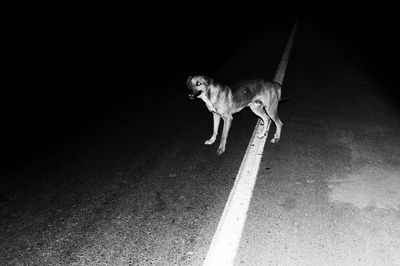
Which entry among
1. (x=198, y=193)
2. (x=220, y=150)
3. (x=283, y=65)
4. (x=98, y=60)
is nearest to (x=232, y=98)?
(x=220, y=150)

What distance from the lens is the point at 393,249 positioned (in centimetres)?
321

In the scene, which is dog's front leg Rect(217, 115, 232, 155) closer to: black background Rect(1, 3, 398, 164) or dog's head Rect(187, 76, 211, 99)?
dog's head Rect(187, 76, 211, 99)

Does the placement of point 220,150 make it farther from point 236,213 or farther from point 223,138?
point 236,213

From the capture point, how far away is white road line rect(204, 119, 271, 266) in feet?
10.5

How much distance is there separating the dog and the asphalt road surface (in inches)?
11.6

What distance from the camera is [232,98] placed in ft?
19.0

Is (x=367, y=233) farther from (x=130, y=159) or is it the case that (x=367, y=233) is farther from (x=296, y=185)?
(x=130, y=159)

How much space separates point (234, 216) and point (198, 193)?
666 millimetres

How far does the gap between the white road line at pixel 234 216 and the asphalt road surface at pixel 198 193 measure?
0.27 feet

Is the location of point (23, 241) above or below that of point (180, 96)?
below

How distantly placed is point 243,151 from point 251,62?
26.7ft

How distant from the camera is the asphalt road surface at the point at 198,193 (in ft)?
10.7

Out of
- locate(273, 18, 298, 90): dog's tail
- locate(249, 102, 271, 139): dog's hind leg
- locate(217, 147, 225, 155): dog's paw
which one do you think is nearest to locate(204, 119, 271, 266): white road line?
locate(217, 147, 225, 155): dog's paw

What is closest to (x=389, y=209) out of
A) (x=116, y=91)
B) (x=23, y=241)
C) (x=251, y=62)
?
(x=23, y=241)
